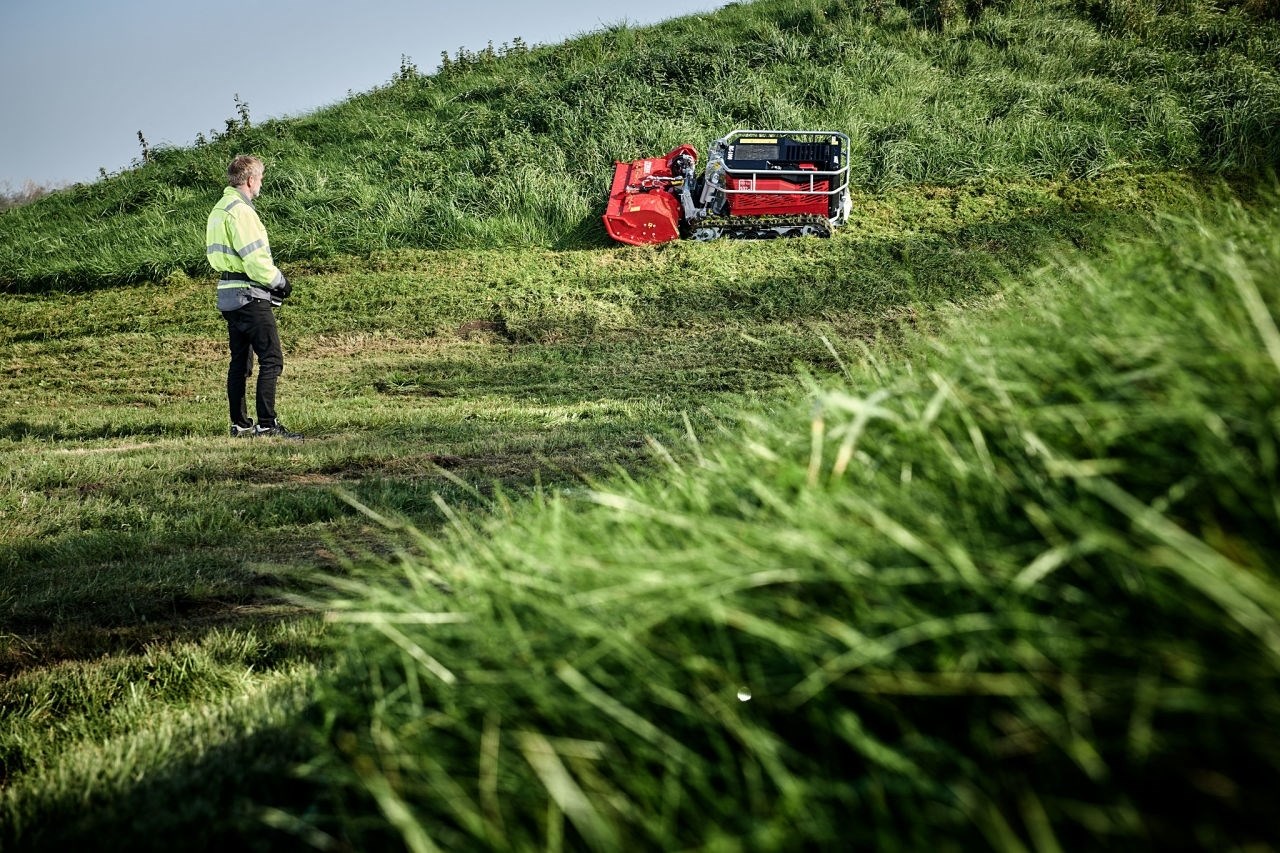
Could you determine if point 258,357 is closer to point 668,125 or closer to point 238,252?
point 238,252

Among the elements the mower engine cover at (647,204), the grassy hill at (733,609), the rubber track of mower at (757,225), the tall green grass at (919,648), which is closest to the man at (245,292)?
the grassy hill at (733,609)

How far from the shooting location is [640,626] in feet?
4.37

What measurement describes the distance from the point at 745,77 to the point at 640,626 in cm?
1534

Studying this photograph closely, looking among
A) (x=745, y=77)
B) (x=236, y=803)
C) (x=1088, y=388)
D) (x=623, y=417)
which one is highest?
(x=745, y=77)

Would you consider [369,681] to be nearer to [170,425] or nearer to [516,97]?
[170,425]

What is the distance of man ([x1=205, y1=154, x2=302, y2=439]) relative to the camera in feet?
22.5

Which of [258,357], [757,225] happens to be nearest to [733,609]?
[258,357]

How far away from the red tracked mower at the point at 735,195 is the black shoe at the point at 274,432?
579 cm

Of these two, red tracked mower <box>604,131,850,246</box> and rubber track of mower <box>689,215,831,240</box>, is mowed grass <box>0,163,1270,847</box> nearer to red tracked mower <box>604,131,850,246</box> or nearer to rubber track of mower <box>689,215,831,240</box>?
rubber track of mower <box>689,215,831,240</box>

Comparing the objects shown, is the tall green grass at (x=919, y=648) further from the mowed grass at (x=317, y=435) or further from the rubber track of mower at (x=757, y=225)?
the rubber track of mower at (x=757, y=225)

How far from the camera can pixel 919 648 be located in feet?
4.16

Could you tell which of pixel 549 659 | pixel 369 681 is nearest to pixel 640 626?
pixel 549 659

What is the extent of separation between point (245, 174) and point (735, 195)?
5714 mm

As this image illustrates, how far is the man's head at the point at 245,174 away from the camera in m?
7.01
